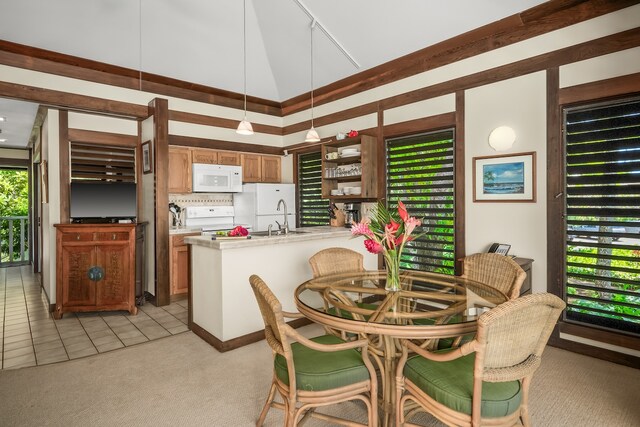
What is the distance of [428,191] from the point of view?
169 inches

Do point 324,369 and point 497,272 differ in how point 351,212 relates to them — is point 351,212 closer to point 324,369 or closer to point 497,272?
point 497,272

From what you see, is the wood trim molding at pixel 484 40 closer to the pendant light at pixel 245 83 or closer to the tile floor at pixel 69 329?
the pendant light at pixel 245 83

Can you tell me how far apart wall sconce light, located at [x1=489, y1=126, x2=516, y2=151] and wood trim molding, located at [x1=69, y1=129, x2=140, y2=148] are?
4660 millimetres

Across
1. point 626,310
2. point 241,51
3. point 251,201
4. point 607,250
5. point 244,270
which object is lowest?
point 626,310

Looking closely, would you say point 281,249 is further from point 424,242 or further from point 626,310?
point 626,310

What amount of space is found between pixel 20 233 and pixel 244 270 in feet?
24.1

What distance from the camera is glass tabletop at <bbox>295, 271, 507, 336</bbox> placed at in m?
1.76

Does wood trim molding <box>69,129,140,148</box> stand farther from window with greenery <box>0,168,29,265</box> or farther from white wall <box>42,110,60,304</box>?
window with greenery <box>0,168,29,265</box>

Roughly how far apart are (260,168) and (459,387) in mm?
5171

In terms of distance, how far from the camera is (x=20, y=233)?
25.6 ft

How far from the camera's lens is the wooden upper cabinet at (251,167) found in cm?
606

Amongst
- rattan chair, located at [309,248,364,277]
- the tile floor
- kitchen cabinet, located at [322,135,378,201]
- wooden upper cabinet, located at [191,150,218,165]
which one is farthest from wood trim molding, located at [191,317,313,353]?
wooden upper cabinet, located at [191,150,218,165]

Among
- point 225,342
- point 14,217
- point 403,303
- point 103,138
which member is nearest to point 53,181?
point 103,138

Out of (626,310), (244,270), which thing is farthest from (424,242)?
(244,270)
